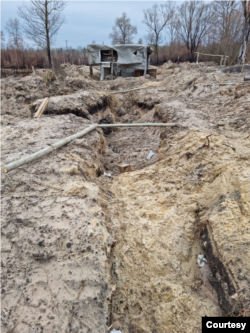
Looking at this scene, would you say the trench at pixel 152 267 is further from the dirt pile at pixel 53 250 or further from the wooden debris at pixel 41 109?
the wooden debris at pixel 41 109

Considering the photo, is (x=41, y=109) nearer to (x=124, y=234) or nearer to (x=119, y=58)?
(x=124, y=234)

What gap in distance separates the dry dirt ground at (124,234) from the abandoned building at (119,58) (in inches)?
594

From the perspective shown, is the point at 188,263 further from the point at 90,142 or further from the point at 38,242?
the point at 90,142

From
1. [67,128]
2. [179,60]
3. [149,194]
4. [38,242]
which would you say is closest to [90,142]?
[67,128]

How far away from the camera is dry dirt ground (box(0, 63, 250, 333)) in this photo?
1.76 m

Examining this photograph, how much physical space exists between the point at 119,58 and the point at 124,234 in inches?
720

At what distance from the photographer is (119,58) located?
18016 mm

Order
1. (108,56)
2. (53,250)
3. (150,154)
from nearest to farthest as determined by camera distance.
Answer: (53,250), (150,154), (108,56)

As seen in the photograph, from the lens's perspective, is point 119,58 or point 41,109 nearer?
point 41,109

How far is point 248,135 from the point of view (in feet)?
13.4

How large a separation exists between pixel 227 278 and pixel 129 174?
2.69 meters

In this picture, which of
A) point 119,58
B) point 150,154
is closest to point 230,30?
point 119,58

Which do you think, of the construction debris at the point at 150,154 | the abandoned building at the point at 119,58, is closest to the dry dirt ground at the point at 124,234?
the construction debris at the point at 150,154

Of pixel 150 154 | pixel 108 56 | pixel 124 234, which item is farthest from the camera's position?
pixel 108 56
